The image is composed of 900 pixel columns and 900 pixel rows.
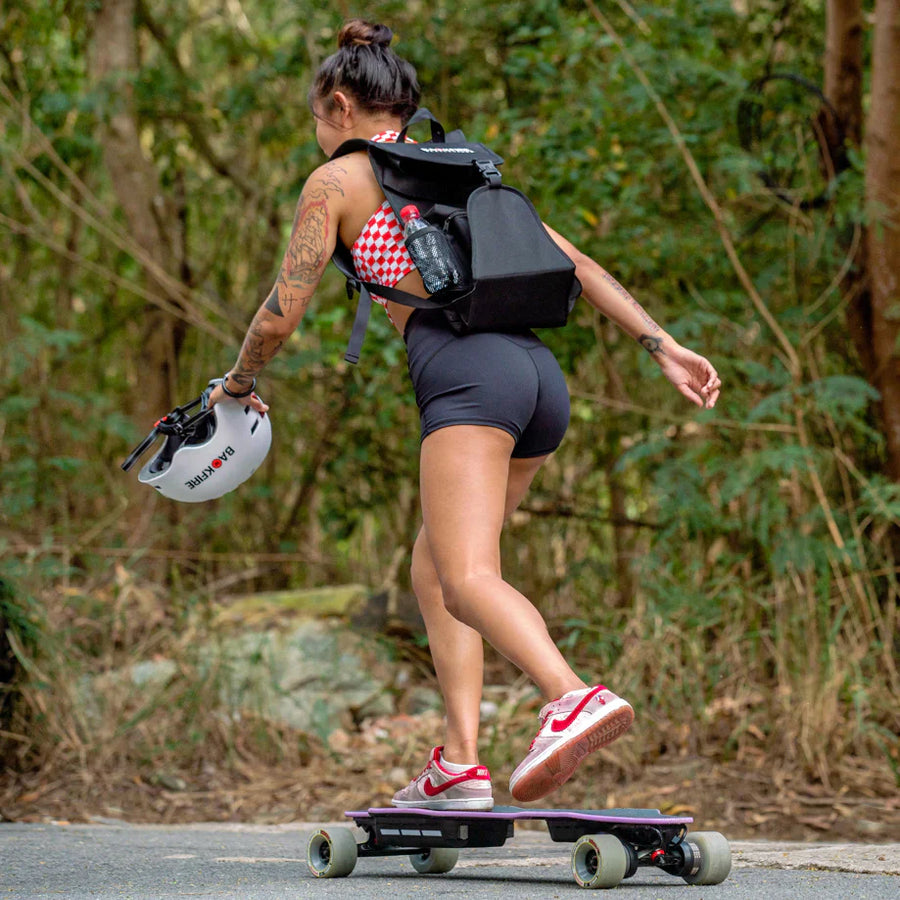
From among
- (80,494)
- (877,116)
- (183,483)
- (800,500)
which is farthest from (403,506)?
(183,483)

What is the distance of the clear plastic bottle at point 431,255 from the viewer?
9.07ft

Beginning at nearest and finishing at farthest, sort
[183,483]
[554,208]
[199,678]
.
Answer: [183,483], [199,678], [554,208]

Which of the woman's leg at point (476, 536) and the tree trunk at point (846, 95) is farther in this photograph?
the tree trunk at point (846, 95)

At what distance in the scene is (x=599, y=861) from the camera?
259 cm

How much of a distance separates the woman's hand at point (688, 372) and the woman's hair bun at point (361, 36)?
3.29 ft

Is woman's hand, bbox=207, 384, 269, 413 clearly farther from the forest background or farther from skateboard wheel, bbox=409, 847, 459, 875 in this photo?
the forest background

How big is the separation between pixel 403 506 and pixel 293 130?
2.37 m

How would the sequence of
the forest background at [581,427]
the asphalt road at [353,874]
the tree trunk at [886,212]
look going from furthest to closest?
the tree trunk at [886,212]
the forest background at [581,427]
the asphalt road at [353,874]

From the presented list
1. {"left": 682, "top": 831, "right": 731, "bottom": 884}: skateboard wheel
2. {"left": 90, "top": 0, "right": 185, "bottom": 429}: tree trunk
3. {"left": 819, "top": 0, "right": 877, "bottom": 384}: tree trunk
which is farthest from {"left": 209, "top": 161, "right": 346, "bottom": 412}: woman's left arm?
{"left": 90, "top": 0, "right": 185, "bottom": 429}: tree trunk

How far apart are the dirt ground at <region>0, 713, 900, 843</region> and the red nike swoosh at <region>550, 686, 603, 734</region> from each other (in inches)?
83.9

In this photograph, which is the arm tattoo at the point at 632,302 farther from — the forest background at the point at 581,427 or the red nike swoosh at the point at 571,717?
the forest background at the point at 581,427

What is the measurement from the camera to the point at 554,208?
19.2 ft

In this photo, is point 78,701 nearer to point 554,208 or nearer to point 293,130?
point 554,208

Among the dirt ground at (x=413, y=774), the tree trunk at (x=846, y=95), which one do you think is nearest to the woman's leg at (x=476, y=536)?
the dirt ground at (x=413, y=774)
